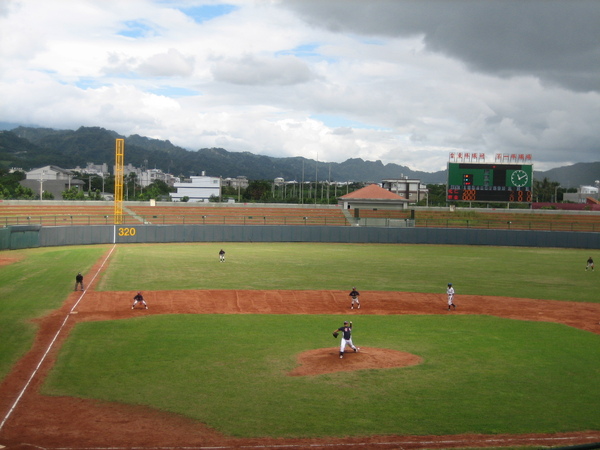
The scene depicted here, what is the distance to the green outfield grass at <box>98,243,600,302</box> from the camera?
40.2 meters

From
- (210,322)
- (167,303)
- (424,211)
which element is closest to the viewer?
(210,322)

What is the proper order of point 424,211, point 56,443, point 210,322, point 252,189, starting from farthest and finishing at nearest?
1. point 252,189
2. point 424,211
3. point 210,322
4. point 56,443

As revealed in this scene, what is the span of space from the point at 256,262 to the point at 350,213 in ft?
151

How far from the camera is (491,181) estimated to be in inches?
3199

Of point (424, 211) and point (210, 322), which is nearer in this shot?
point (210, 322)

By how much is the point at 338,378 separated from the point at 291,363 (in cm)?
237

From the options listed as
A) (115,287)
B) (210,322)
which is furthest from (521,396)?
(115,287)

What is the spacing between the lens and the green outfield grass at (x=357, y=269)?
40.2m

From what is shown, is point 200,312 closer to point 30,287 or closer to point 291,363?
point 291,363

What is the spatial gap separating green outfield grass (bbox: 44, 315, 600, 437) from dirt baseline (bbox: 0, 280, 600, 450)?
53 cm

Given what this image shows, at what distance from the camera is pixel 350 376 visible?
19234mm

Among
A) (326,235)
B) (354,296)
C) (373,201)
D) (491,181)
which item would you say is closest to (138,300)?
(354,296)

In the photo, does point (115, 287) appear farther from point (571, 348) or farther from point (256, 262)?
point (571, 348)

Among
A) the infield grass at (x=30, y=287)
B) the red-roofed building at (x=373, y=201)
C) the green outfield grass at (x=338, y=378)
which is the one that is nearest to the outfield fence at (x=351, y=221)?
the red-roofed building at (x=373, y=201)
